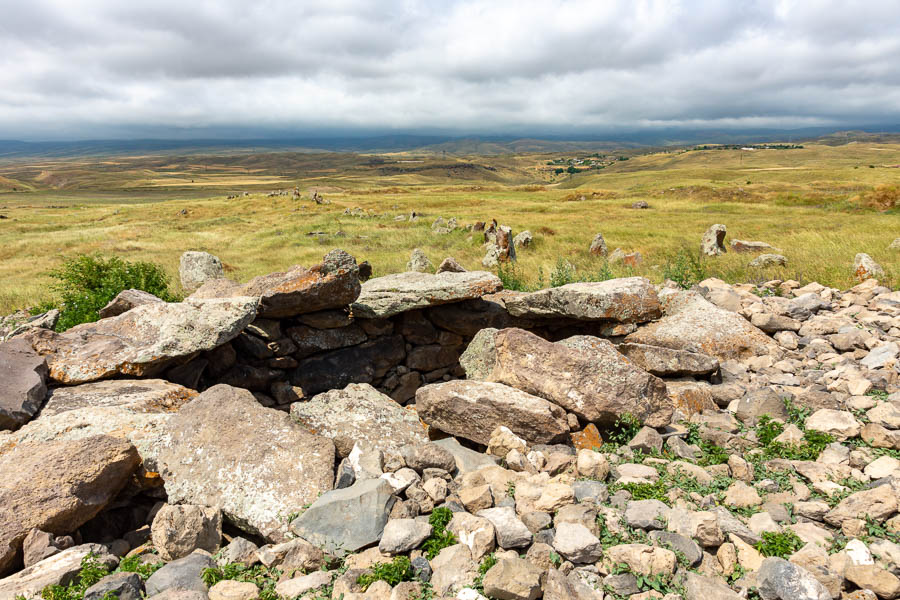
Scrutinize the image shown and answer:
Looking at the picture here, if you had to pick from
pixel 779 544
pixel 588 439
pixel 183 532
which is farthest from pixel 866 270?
pixel 183 532

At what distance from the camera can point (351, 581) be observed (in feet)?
14.0

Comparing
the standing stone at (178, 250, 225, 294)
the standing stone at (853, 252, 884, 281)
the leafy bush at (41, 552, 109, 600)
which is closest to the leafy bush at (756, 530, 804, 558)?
the leafy bush at (41, 552, 109, 600)

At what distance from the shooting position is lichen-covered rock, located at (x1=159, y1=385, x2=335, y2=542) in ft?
17.6

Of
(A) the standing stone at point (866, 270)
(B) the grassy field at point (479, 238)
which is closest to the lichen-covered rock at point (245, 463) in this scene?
(B) the grassy field at point (479, 238)

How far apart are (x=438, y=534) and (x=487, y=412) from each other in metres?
2.38

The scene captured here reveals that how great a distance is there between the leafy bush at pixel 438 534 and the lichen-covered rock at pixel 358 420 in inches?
81.9

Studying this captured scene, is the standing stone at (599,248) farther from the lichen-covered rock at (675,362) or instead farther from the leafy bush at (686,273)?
the lichen-covered rock at (675,362)

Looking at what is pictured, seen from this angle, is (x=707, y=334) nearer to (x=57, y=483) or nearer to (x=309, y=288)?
(x=309, y=288)

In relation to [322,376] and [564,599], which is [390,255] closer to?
[322,376]

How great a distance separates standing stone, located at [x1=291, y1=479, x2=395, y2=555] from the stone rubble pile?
0.07ft

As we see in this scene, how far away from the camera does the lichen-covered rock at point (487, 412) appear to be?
6.67m

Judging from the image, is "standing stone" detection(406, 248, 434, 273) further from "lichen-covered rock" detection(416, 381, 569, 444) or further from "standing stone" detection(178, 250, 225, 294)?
"lichen-covered rock" detection(416, 381, 569, 444)

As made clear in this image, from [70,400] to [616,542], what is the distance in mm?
7538

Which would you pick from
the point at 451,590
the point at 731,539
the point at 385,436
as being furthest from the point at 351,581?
the point at 731,539
